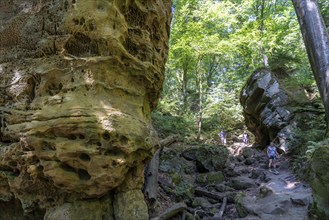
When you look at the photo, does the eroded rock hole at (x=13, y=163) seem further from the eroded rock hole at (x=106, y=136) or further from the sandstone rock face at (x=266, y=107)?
the sandstone rock face at (x=266, y=107)

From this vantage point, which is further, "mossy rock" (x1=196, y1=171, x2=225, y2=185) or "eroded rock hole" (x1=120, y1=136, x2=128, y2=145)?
"mossy rock" (x1=196, y1=171, x2=225, y2=185)

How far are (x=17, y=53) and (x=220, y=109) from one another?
16739mm

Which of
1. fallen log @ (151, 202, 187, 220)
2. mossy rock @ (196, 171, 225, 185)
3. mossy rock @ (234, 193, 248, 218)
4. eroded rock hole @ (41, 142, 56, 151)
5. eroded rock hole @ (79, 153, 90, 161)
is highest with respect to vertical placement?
eroded rock hole @ (41, 142, 56, 151)

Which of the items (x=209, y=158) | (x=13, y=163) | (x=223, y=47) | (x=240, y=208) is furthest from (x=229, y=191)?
(x=223, y=47)

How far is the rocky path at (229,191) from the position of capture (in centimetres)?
683

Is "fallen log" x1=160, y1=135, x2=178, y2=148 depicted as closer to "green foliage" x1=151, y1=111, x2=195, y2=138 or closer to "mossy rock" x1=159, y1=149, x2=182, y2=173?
"mossy rock" x1=159, y1=149, x2=182, y2=173

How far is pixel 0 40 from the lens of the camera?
4797mm

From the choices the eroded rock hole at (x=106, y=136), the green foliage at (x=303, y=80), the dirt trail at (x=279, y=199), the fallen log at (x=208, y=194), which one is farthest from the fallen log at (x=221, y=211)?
the green foliage at (x=303, y=80)

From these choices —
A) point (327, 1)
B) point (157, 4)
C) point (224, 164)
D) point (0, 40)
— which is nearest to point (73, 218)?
point (0, 40)

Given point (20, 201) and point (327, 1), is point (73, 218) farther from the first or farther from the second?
point (327, 1)

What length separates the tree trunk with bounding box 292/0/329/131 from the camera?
6.07m

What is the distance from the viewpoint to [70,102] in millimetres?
3996

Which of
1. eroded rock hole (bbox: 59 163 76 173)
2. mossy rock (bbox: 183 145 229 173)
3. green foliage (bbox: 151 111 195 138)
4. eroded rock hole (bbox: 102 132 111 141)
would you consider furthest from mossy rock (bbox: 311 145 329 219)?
green foliage (bbox: 151 111 195 138)

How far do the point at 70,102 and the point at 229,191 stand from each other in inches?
273
